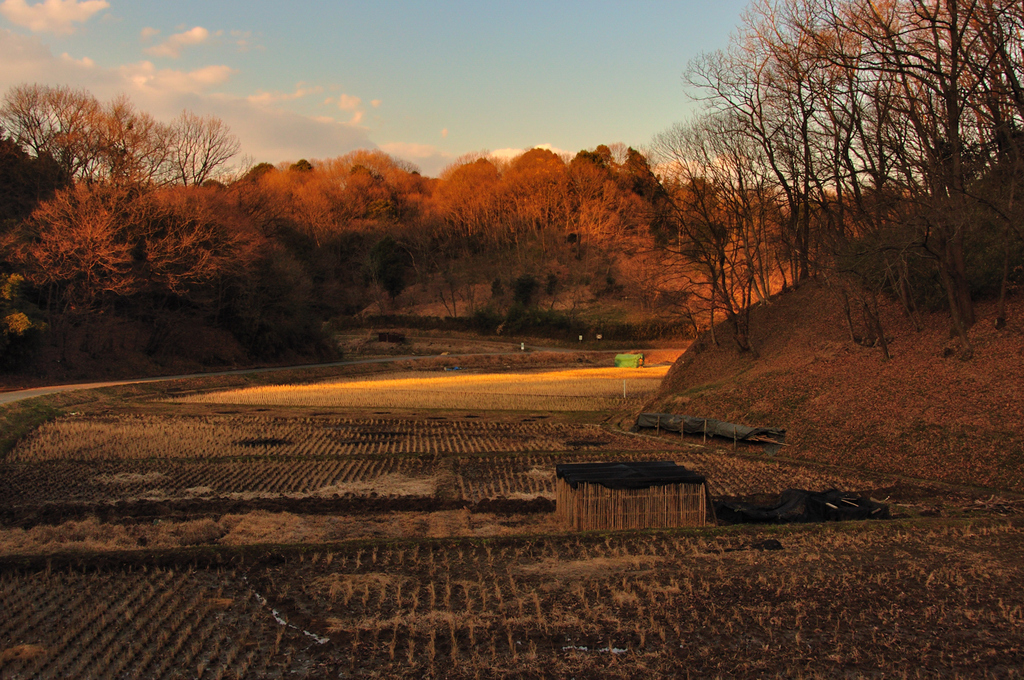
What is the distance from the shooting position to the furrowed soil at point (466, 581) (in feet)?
19.6

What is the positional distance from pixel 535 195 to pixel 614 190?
10.1 meters

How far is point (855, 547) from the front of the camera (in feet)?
30.1

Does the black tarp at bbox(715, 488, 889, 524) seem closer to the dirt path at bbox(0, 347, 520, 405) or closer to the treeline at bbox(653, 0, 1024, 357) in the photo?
the treeline at bbox(653, 0, 1024, 357)

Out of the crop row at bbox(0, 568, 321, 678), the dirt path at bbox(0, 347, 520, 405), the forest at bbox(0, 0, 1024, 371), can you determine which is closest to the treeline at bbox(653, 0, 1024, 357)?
the forest at bbox(0, 0, 1024, 371)

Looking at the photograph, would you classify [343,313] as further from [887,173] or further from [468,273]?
[887,173]

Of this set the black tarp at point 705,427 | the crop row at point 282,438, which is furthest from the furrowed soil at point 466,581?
the black tarp at point 705,427

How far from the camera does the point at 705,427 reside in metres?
19.1

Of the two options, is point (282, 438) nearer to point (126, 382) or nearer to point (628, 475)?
point (628, 475)

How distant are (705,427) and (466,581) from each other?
A: 1269cm

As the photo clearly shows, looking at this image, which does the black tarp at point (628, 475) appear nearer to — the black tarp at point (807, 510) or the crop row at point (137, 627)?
the black tarp at point (807, 510)

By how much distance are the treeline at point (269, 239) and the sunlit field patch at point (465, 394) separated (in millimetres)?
8141

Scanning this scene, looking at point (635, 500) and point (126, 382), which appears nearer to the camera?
point (635, 500)

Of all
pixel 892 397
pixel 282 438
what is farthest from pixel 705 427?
pixel 282 438

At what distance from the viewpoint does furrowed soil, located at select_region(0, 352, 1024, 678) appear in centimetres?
598
